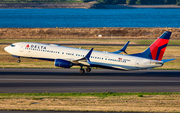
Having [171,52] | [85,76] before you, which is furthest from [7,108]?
[171,52]

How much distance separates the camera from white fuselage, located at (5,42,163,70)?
44344 mm

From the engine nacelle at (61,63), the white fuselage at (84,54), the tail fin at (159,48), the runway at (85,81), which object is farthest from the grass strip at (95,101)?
the engine nacelle at (61,63)

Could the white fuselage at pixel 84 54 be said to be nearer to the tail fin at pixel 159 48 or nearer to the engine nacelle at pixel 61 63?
the tail fin at pixel 159 48

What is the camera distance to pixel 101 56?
45.6m

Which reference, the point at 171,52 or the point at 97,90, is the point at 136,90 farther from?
the point at 171,52

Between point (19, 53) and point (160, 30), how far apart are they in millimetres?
74704

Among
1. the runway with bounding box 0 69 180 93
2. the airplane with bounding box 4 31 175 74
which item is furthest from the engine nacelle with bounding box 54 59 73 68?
the runway with bounding box 0 69 180 93

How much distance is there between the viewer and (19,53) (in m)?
48.4

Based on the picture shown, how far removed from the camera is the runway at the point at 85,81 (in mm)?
35037

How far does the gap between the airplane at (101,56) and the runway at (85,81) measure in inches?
68.5

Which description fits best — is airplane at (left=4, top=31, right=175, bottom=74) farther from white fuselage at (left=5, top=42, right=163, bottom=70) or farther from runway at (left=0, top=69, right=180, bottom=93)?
runway at (left=0, top=69, right=180, bottom=93)

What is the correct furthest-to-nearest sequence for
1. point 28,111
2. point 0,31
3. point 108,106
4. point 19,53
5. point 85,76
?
point 0,31, point 19,53, point 85,76, point 108,106, point 28,111

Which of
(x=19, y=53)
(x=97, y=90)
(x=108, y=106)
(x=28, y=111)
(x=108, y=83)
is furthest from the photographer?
(x=19, y=53)

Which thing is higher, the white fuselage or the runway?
the white fuselage
